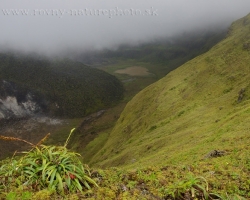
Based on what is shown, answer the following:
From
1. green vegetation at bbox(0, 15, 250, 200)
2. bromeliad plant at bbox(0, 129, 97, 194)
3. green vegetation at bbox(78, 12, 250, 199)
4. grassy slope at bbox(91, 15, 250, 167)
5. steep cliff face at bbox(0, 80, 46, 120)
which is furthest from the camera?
steep cliff face at bbox(0, 80, 46, 120)

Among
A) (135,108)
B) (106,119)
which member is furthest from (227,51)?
(106,119)

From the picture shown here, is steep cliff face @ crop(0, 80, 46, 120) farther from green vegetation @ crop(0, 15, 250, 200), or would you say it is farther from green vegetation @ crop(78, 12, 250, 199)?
green vegetation @ crop(0, 15, 250, 200)

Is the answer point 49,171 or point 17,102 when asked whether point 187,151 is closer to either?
point 49,171

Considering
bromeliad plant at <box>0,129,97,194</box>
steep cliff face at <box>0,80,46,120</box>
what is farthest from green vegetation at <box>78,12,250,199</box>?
steep cliff face at <box>0,80,46,120</box>

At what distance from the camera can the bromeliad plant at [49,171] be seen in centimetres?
659

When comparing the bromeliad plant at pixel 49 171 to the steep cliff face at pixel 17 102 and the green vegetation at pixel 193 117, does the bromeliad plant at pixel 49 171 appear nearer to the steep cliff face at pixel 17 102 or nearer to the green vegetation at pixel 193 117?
the green vegetation at pixel 193 117

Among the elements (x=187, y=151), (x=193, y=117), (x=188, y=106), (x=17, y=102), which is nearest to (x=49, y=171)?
(x=187, y=151)

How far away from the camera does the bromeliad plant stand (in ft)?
21.6

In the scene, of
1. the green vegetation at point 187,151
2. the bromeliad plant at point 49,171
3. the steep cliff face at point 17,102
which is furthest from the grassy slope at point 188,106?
the steep cliff face at point 17,102

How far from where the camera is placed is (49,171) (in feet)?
21.7

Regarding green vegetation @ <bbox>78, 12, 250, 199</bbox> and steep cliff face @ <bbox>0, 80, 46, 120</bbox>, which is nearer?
green vegetation @ <bbox>78, 12, 250, 199</bbox>

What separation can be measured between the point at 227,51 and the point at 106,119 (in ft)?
322

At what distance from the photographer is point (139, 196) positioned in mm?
6809

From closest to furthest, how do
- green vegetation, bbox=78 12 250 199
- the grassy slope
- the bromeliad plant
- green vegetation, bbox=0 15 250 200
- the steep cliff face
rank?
1. the bromeliad plant
2. green vegetation, bbox=0 15 250 200
3. green vegetation, bbox=78 12 250 199
4. the grassy slope
5. the steep cliff face
